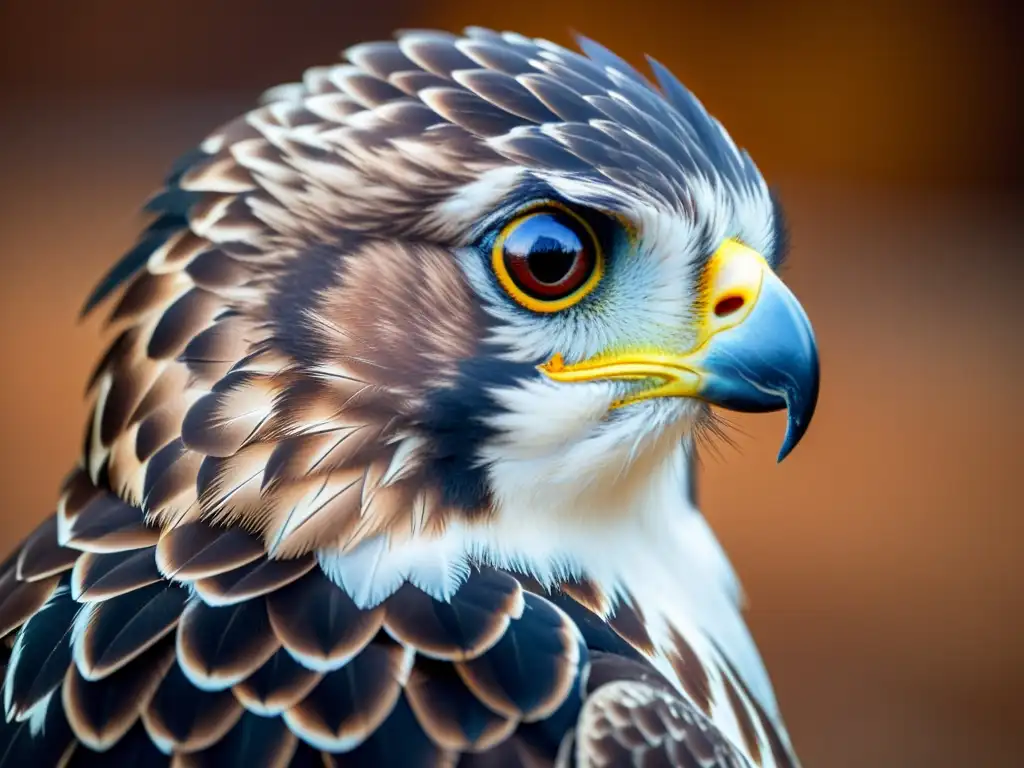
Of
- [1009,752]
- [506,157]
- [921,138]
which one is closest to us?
[506,157]

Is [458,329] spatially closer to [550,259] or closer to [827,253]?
[550,259]

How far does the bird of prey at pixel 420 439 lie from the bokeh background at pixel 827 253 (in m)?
3.05

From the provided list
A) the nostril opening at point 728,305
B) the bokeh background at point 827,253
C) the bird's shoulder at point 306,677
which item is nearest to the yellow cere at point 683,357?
the nostril opening at point 728,305

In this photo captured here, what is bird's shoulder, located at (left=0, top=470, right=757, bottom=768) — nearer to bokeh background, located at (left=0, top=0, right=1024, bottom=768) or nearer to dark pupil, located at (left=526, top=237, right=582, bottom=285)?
dark pupil, located at (left=526, top=237, right=582, bottom=285)

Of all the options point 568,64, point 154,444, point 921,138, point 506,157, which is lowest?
point 154,444

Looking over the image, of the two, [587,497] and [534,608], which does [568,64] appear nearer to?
[587,497]

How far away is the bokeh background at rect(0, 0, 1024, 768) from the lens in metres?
4.50

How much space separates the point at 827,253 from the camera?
595cm

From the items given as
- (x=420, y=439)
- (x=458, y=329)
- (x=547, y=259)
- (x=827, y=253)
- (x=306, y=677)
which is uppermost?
(x=827, y=253)

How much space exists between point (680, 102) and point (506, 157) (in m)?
0.30

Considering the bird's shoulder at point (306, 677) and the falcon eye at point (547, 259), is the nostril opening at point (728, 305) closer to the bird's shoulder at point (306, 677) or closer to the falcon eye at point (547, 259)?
the falcon eye at point (547, 259)

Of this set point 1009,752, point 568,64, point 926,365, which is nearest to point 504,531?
point 568,64

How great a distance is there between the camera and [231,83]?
5.57 meters

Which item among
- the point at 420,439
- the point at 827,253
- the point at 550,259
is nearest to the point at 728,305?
the point at 550,259
